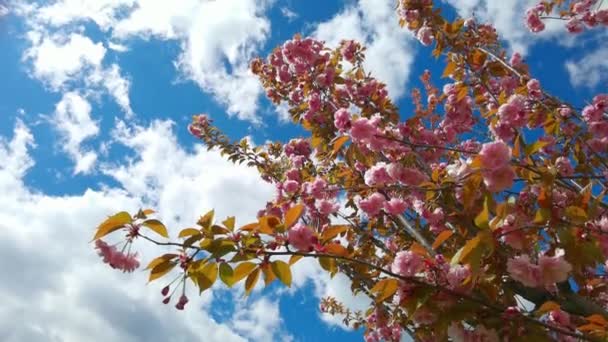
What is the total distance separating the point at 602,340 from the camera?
4.84 ft

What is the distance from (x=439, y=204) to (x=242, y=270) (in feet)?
5.58

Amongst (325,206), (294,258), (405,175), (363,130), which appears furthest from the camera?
(325,206)

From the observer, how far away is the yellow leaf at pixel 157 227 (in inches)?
62.5

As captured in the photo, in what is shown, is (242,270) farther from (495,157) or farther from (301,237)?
(495,157)

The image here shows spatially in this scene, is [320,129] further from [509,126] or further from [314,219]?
[509,126]

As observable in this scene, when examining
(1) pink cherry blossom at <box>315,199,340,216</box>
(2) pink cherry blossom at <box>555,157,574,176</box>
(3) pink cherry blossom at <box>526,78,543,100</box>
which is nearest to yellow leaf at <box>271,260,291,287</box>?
(1) pink cherry blossom at <box>315,199,340,216</box>

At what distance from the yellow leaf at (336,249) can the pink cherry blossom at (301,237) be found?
7 cm

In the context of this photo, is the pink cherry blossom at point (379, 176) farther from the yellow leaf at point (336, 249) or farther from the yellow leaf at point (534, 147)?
the yellow leaf at point (336, 249)

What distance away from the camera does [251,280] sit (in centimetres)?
157

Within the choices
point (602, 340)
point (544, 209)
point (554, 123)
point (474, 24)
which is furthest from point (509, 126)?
point (474, 24)

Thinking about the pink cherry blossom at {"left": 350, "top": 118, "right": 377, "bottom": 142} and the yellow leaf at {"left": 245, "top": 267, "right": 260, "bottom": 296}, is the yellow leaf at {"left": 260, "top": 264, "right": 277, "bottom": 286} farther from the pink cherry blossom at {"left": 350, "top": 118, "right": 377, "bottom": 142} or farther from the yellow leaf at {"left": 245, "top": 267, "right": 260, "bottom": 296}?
the pink cherry blossom at {"left": 350, "top": 118, "right": 377, "bottom": 142}

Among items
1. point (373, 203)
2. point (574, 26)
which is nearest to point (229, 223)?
point (373, 203)

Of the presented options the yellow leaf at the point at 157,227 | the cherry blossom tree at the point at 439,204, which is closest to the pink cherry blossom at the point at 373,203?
the cherry blossom tree at the point at 439,204

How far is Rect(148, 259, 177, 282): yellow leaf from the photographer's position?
156cm
